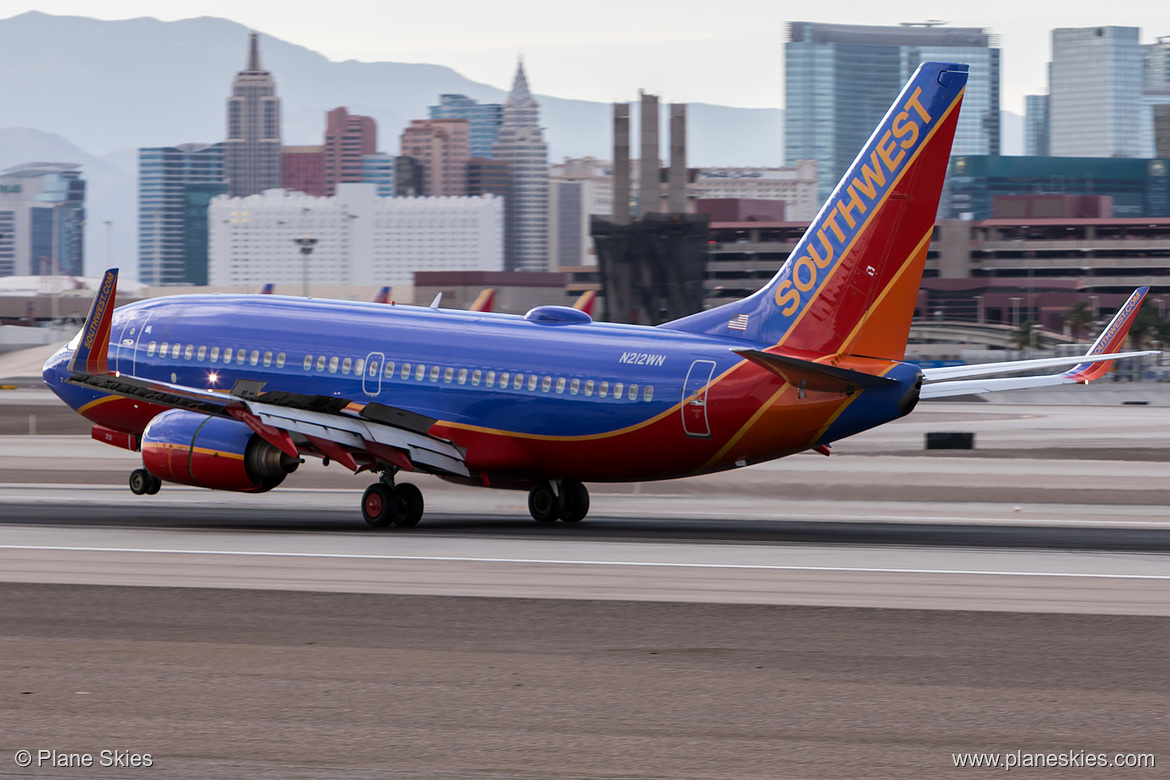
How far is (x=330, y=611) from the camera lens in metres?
20.0

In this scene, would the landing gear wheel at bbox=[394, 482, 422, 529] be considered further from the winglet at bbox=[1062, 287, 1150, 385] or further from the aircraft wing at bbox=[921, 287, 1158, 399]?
the winglet at bbox=[1062, 287, 1150, 385]

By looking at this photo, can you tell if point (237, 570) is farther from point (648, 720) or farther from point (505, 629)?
point (648, 720)

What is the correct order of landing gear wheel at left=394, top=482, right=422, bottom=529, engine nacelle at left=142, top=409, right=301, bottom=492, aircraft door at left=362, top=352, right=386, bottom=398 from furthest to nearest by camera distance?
1. aircraft door at left=362, top=352, right=386, bottom=398
2. landing gear wheel at left=394, top=482, right=422, bottom=529
3. engine nacelle at left=142, top=409, right=301, bottom=492

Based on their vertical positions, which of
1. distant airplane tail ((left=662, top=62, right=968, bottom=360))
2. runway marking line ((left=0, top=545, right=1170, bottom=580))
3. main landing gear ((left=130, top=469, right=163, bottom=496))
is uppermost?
distant airplane tail ((left=662, top=62, right=968, bottom=360))

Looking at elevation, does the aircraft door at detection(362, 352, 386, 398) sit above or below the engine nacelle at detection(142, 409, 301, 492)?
above

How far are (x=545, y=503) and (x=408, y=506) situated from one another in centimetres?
319

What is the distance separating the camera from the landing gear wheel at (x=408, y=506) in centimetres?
3119

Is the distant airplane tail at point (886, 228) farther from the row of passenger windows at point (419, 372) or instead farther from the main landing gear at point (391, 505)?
the main landing gear at point (391, 505)

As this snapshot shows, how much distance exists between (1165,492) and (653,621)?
26778 millimetres

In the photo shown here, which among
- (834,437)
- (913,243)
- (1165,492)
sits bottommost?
(1165,492)

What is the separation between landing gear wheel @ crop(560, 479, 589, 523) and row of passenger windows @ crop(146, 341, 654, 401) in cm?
286

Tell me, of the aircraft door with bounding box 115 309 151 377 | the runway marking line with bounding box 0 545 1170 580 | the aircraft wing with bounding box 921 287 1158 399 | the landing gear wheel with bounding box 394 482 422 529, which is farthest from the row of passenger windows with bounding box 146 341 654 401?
the aircraft wing with bounding box 921 287 1158 399

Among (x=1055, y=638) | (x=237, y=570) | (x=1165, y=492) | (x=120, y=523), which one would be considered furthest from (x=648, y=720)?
(x=1165, y=492)

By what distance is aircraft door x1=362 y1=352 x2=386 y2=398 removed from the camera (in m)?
32.4
